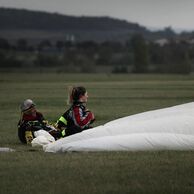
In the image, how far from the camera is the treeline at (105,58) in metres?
115

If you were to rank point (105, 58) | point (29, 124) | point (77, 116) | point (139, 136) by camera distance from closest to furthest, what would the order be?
point (139, 136) → point (77, 116) → point (29, 124) → point (105, 58)

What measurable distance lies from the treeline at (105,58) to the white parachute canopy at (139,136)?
311ft

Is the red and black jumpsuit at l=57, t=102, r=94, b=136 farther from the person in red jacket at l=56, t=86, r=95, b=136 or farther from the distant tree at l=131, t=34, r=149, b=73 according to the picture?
the distant tree at l=131, t=34, r=149, b=73

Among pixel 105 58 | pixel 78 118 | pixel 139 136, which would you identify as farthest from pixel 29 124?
pixel 105 58

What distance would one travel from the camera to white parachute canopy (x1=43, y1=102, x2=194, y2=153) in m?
10.9

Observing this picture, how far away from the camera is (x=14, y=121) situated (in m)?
18.8

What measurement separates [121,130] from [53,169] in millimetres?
2236

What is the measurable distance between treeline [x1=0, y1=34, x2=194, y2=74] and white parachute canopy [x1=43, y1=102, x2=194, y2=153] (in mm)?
94763

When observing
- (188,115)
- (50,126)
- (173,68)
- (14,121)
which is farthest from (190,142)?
(173,68)

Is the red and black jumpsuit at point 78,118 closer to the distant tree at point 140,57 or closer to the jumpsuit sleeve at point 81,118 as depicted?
the jumpsuit sleeve at point 81,118

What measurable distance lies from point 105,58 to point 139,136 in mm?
132449

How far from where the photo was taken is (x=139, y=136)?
11.0 m

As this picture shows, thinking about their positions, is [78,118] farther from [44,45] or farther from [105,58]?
[44,45]

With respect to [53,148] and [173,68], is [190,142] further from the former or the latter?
[173,68]
